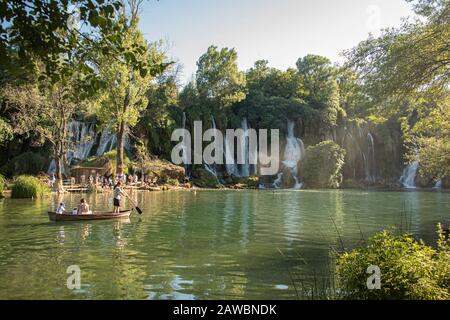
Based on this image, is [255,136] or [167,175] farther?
[255,136]

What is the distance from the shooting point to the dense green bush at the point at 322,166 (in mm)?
62188

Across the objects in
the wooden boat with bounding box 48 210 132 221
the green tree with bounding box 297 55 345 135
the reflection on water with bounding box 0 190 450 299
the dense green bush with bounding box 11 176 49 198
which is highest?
the green tree with bounding box 297 55 345 135

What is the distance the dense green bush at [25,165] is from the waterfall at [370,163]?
50.4 metres

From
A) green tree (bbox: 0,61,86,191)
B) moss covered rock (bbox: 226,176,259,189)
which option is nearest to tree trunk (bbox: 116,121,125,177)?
green tree (bbox: 0,61,86,191)

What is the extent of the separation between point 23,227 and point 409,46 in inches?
687

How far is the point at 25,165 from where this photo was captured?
49.1 metres

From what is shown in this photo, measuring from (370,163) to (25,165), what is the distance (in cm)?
5312

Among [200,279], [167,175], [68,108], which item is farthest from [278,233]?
[167,175]

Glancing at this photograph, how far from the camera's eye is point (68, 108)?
1588 inches

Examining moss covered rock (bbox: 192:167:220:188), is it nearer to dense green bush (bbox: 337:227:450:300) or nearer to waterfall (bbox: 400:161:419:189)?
waterfall (bbox: 400:161:419:189)

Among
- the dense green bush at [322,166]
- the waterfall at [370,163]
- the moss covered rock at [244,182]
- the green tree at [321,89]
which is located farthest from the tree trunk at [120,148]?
the waterfall at [370,163]

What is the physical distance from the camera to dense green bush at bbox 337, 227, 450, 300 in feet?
23.2

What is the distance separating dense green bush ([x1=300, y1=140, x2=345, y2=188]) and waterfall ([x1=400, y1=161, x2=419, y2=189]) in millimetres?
12679

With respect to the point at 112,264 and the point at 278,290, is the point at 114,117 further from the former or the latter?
the point at 278,290
